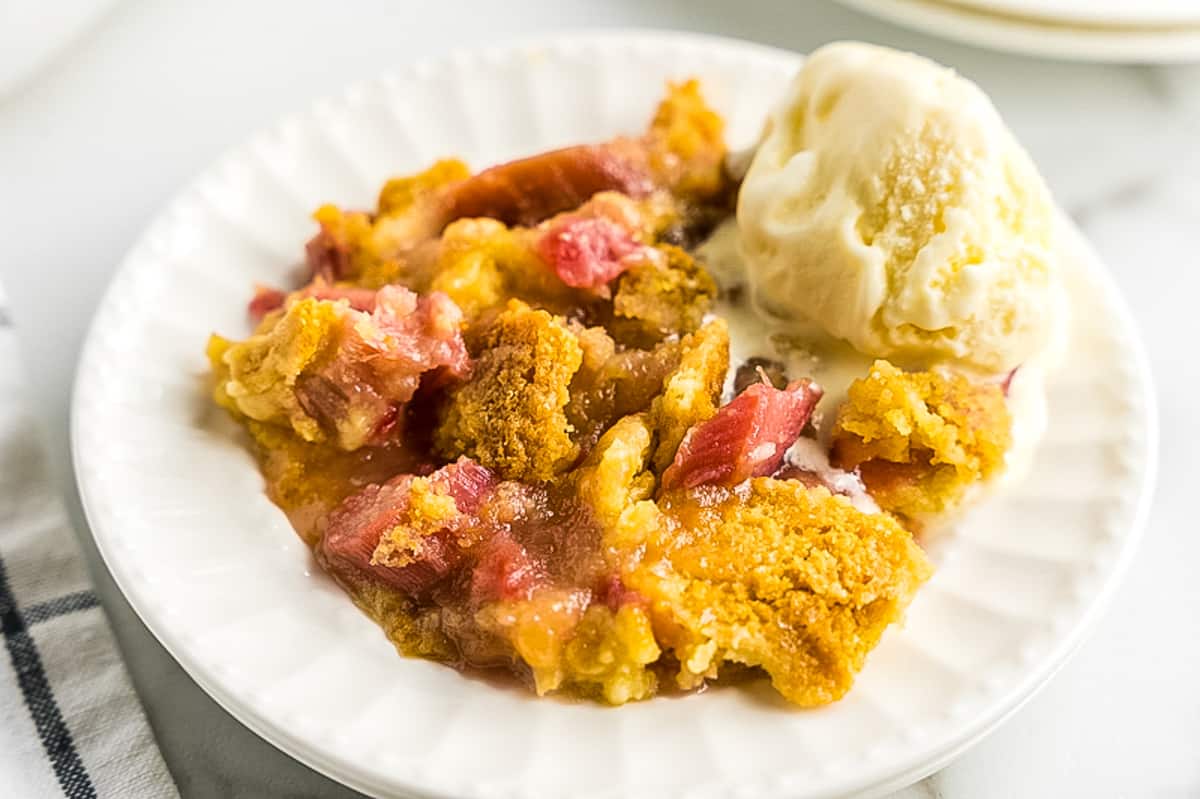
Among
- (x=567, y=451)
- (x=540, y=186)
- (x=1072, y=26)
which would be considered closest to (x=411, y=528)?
(x=567, y=451)

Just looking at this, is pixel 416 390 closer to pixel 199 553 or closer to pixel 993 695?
pixel 199 553

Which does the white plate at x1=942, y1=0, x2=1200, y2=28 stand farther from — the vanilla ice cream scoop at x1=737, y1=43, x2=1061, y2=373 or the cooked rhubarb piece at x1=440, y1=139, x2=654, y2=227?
the cooked rhubarb piece at x1=440, y1=139, x2=654, y2=227

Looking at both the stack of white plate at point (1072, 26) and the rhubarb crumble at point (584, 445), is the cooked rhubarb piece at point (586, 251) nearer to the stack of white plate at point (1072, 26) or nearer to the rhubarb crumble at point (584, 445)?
the rhubarb crumble at point (584, 445)

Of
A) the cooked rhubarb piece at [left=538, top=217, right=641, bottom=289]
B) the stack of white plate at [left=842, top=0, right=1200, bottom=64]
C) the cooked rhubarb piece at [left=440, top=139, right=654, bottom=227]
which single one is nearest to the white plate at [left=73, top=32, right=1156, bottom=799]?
the cooked rhubarb piece at [left=440, top=139, right=654, bottom=227]

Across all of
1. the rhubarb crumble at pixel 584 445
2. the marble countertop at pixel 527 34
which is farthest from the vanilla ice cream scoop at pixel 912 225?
the marble countertop at pixel 527 34

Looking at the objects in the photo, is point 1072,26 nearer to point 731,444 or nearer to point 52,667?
point 731,444
